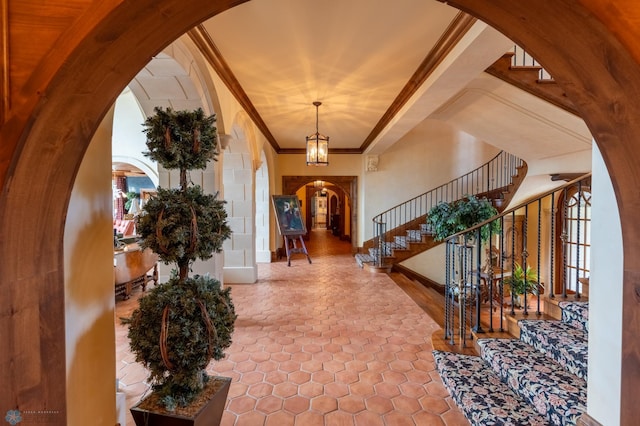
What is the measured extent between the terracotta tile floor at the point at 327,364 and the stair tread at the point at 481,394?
0.12 meters

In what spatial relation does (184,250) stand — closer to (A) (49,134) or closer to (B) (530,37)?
(A) (49,134)

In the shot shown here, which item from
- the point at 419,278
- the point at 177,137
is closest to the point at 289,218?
the point at 419,278

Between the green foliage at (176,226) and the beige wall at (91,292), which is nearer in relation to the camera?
the beige wall at (91,292)

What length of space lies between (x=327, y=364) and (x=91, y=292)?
1952 mm

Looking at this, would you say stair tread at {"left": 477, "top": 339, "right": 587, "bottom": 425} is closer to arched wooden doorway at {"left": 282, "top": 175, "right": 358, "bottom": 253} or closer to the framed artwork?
the framed artwork

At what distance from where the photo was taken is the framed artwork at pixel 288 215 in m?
7.04

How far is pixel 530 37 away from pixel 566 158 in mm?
5100

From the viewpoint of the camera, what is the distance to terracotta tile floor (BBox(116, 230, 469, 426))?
79.0 inches

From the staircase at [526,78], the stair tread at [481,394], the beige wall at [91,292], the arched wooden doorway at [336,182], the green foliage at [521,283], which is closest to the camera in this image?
the beige wall at [91,292]

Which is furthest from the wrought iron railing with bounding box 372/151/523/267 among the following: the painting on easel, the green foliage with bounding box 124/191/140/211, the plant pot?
the green foliage with bounding box 124/191/140/211

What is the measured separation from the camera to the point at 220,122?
3432 millimetres

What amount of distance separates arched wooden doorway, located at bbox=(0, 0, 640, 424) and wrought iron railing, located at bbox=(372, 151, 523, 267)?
6315 mm

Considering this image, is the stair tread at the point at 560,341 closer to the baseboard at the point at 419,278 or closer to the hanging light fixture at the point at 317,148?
the hanging light fixture at the point at 317,148

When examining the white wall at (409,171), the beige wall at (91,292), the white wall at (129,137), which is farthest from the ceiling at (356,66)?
the white wall at (129,137)
